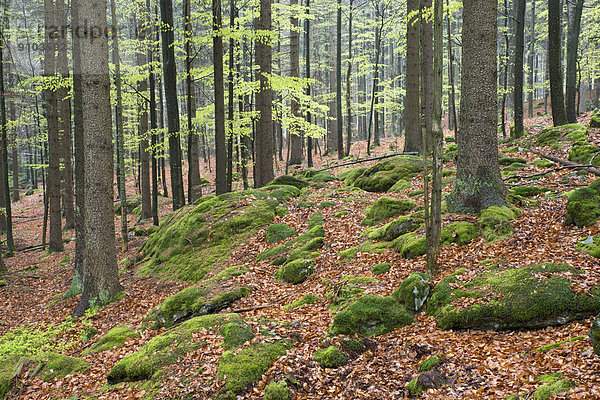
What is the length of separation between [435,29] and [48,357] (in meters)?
7.84

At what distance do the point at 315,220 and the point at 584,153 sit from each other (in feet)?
23.9

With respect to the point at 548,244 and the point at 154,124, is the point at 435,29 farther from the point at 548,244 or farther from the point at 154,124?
the point at 154,124

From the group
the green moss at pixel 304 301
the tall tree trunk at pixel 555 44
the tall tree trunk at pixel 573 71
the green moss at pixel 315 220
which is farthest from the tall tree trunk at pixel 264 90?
the tall tree trunk at pixel 573 71

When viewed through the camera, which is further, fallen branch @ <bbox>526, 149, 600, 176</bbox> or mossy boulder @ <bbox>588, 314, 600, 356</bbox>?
fallen branch @ <bbox>526, 149, 600, 176</bbox>

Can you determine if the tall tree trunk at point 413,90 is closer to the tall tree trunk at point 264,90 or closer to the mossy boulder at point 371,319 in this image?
the tall tree trunk at point 264,90

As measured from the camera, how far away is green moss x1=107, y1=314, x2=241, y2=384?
16.2ft

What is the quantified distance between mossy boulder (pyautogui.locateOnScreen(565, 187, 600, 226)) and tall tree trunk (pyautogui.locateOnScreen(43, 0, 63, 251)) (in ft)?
51.0

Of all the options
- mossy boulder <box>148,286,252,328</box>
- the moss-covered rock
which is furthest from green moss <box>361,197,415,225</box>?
mossy boulder <box>148,286,252,328</box>

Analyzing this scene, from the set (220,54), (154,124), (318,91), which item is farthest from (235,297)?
(318,91)

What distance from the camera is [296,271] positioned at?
7633mm

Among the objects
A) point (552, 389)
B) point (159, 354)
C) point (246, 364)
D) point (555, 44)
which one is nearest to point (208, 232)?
point (159, 354)

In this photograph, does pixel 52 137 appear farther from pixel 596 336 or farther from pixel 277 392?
pixel 596 336

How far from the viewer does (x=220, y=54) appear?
11.8 metres

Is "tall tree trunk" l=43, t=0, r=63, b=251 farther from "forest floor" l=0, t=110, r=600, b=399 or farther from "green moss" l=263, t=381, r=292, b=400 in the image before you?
"green moss" l=263, t=381, r=292, b=400
